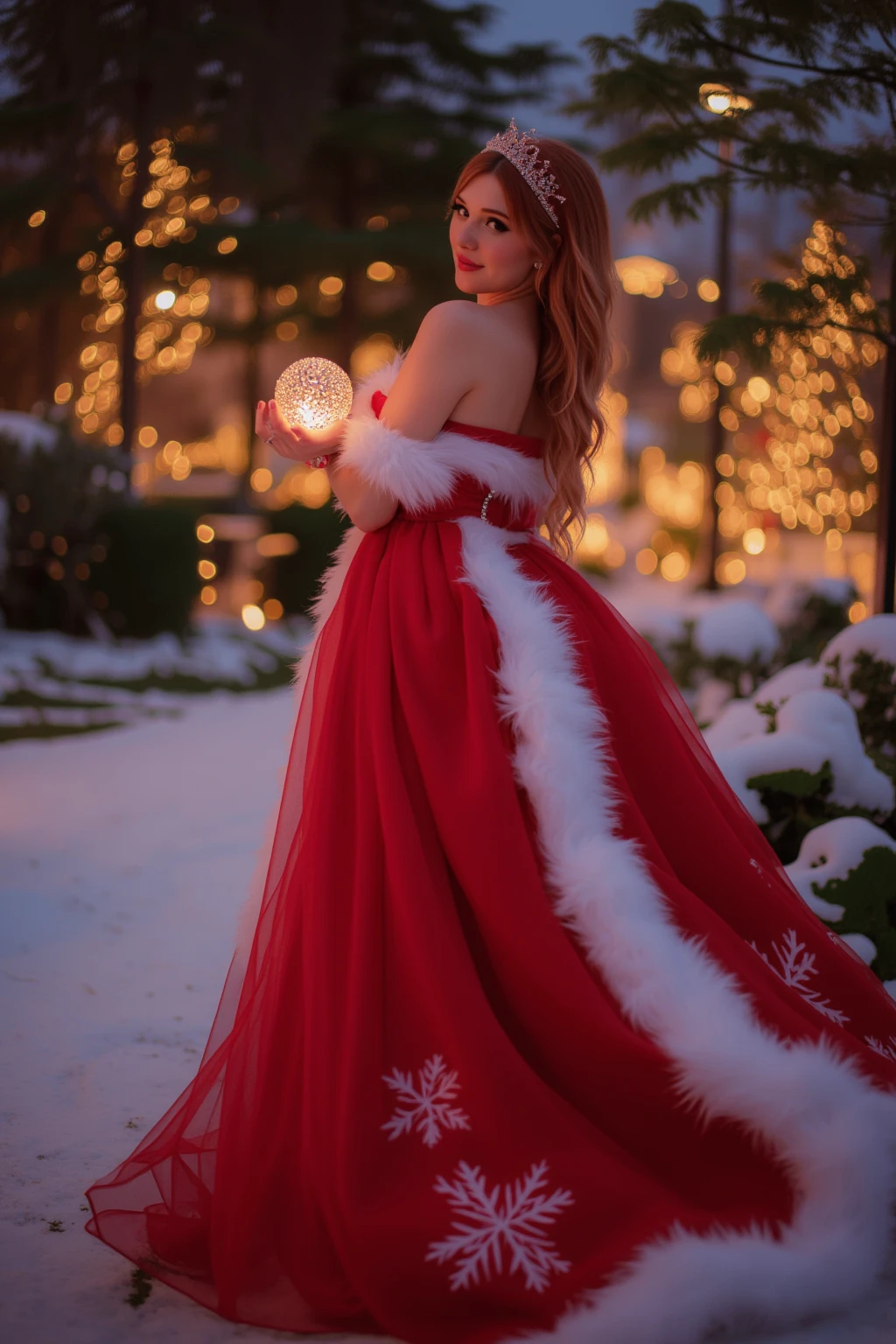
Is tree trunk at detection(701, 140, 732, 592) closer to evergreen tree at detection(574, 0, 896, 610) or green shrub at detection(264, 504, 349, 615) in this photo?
green shrub at detection(264, 504, 349, 615)

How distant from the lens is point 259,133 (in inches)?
422

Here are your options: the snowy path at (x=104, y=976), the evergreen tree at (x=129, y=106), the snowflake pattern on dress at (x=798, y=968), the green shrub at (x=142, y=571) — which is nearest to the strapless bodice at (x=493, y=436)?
the snowflake pattern on dress at (x=798, y=968)

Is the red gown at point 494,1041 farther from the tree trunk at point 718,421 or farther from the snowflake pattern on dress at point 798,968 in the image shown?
the tree trunk at point 718,421

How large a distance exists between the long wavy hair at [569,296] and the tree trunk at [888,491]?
7.08 feet

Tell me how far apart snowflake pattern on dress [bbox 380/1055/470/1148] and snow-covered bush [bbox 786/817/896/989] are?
62.4 inches

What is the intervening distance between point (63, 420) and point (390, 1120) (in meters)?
7.91

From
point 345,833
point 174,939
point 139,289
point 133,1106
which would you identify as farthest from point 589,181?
point 139,289

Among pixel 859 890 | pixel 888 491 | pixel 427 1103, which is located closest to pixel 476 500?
pixel 427 1103

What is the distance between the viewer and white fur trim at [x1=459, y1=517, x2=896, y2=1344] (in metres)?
1.81

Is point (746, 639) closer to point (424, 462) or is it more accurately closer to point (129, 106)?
point (424, 462)

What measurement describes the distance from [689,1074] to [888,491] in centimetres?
299

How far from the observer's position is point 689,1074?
6.46 feet

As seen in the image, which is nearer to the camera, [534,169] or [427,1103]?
[427,1103]

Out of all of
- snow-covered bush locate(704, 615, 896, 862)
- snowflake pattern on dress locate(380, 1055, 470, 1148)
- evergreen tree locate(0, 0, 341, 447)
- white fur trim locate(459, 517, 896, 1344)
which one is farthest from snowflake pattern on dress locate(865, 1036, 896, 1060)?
evergreen tree locate(0, 0, 341, 447)
